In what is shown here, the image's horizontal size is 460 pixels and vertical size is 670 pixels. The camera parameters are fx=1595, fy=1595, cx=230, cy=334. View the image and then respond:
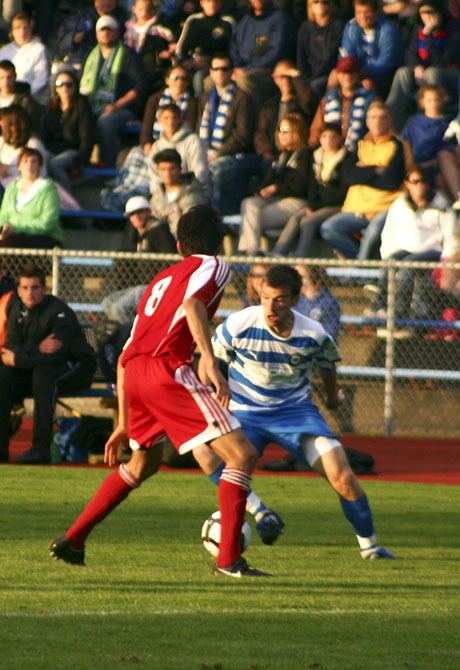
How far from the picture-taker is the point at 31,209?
17.2 metres

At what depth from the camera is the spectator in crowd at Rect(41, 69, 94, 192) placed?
19.1 metres

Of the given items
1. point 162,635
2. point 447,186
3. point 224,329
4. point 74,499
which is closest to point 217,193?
point 447,186

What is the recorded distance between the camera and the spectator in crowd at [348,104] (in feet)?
57.6

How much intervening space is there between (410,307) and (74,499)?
5876mm

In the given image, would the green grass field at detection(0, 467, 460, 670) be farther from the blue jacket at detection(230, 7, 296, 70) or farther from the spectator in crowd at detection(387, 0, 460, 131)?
the blue jacket at detection(230, 7, 296, 70)

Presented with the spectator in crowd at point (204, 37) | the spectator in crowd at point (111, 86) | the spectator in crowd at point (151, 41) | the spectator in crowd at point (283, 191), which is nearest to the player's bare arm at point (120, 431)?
the spectator in crowd at point (283, 191)

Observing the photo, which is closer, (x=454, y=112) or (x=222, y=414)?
(x=222, y=414)

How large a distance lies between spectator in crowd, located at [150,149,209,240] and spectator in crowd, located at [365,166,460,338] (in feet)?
6.65

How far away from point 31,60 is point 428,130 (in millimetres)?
5612

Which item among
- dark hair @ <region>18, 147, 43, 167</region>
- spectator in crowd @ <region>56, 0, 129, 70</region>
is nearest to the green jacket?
dark hair @ <region>18, 147, 43, 167</region>

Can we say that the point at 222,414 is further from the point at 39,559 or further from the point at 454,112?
the point at 454,112

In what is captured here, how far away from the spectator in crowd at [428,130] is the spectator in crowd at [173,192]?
244cm

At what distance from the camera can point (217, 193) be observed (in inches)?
703

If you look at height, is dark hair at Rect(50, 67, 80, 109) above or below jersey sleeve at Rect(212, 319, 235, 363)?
above
